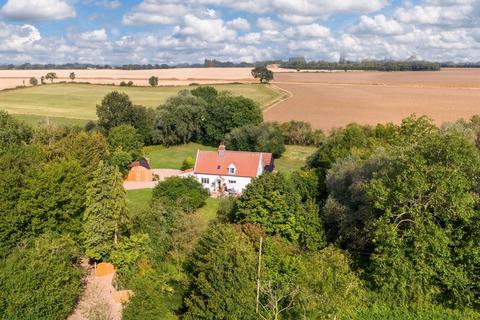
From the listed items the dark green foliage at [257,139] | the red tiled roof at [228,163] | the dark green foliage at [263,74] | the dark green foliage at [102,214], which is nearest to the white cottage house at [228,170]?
the red tiled roof at [228,163]

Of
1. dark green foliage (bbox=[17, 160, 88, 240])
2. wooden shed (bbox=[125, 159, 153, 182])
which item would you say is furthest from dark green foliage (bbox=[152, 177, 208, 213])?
wooden shed (bbox=[125, 159, 153, 182])

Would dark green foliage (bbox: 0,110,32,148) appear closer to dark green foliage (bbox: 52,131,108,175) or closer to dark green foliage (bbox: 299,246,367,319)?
dark green foliage (bbox: 52,131,108,175)

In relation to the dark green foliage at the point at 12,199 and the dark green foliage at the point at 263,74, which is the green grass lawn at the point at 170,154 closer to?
the dark green foliage at the point at 12,199

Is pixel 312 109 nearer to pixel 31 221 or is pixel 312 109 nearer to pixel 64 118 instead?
pixel 64 118

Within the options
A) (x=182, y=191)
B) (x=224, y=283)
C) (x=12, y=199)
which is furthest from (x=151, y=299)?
(x=182, y=191)

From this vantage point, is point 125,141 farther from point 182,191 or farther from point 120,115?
point 182,191

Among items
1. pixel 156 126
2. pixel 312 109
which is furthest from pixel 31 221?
pixel 312 109

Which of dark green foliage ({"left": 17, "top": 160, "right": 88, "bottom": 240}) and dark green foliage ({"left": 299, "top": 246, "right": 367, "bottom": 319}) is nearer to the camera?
dark green foliage ({"left": 299, "top": 246, "right": 367, "bottom": 319})
